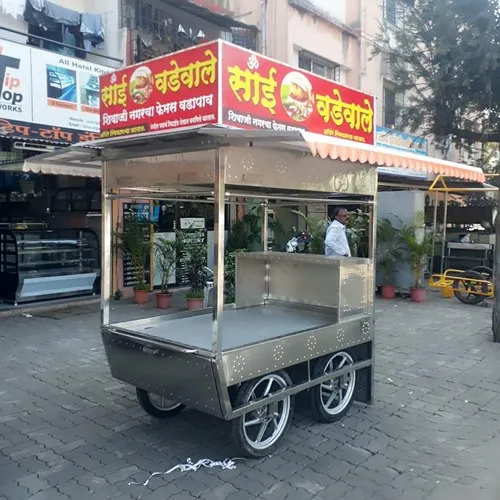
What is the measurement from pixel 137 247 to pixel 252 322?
5.24 m

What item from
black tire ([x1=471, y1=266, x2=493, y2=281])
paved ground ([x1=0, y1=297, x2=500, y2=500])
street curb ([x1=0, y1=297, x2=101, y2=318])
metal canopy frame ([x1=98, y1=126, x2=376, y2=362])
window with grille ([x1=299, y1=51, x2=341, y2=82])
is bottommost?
paved ground ([x1=0, y1=297, x2=500, y2=500])

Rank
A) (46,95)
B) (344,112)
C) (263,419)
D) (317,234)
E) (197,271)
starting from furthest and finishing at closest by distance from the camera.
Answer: (317,234) < (197,271) < (46,95) < (344,112) < (263,419)

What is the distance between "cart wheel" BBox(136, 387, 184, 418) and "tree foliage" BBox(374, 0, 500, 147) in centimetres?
583

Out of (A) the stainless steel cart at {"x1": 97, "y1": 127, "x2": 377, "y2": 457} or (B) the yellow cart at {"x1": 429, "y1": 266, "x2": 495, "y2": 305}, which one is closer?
(A) the stainless steel cart at {"x1": 97, "y1": 127, "x2": 377, "y2": 457}

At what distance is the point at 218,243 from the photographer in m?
3.47

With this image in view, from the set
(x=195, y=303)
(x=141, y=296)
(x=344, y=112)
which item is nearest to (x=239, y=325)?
(x=344, y=112)

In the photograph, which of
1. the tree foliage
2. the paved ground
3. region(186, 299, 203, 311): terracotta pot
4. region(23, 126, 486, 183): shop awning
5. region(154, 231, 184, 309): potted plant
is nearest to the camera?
region(23, 126, 486, 183): shop awning

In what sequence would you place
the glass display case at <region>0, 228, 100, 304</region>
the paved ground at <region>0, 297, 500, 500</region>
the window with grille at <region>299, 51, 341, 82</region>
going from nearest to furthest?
the paved ground at <region>0, 297, 500, 500</region> < the glass display case at <region>0, 228, 100, 304</region> < the window with grille at <region>299, 51, 341, 82</region>

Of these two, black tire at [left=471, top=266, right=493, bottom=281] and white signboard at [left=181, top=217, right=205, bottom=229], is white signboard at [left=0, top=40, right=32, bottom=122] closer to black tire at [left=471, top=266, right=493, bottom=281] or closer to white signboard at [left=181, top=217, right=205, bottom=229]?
white signboard at [left=181, top=217, right=205, bottom=229]

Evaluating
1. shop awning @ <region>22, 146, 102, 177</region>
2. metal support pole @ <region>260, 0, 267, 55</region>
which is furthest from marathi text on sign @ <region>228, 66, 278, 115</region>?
metal support pole @ <region>260, 0, 267, 55</region>

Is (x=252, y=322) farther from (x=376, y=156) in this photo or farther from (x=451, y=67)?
(x=451, y=67)

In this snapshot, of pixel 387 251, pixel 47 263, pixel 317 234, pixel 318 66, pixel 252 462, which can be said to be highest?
pixel 318 66

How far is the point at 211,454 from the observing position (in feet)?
12.5

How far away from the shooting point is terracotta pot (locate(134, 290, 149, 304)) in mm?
9734
